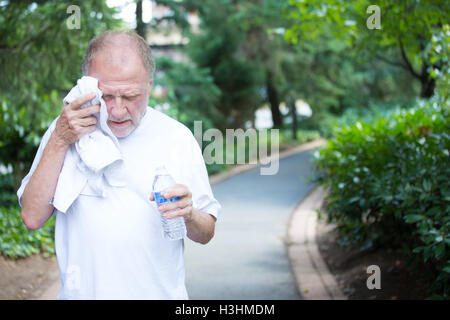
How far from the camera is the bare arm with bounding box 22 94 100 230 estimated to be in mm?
2158

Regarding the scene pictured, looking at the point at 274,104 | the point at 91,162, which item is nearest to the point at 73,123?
the point at 91,162

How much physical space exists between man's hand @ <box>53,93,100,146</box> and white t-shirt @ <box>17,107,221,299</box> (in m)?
0.15

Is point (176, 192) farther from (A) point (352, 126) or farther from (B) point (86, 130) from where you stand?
(A) point (352, 126)

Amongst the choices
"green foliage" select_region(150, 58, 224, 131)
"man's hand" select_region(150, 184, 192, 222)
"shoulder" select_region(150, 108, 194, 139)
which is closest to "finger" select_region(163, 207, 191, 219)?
"man's hand" select_region(150, 184, 192, 222)

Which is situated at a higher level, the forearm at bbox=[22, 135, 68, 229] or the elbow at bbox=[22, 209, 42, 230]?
the forearm at bbox=[22, 135, 68, 229]

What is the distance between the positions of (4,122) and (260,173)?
9043 mm

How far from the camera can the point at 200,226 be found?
89.7 inches

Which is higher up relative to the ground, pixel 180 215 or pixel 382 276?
pixel 180 215

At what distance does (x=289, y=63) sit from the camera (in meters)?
25.3

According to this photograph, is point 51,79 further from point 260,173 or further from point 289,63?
point 289,63

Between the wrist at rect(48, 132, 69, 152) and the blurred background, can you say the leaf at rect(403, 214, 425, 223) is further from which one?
the wrist at rect(48, 132, 69, 152)

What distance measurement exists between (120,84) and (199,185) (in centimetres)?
50

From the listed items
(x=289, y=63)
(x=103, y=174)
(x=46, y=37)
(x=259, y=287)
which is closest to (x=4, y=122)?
(x=46, y=37)

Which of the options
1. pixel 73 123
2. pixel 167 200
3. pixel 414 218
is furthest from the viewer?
pixel 414 218
